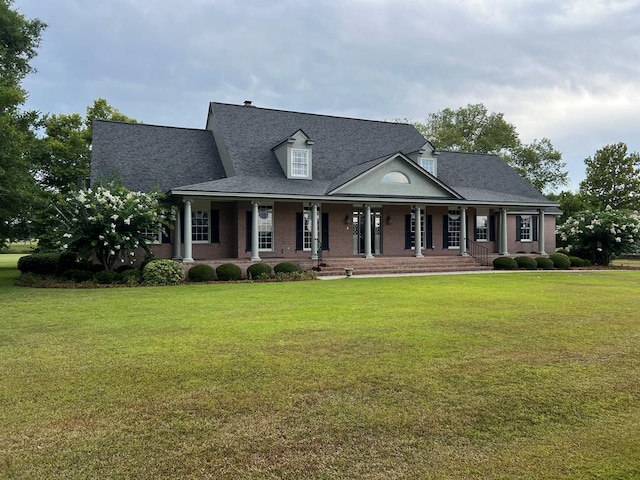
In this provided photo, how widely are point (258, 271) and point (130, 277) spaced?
4.66m

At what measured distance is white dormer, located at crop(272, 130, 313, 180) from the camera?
2230cm

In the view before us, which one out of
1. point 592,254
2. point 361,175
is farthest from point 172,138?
point 592,254

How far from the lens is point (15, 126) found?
19.9 m

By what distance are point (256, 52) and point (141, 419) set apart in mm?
23578

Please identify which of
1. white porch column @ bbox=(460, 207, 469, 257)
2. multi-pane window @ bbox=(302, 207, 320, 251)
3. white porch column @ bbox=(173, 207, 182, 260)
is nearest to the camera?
white porch column @ bbox=(173, 207, 182, 260)

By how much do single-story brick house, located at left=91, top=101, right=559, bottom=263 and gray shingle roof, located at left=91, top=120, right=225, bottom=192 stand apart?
50mm

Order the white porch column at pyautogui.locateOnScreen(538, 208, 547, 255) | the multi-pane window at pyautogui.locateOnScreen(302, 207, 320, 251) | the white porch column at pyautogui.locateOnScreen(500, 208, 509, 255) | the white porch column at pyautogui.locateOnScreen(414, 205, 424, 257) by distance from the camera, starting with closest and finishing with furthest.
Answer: the multi-pane window at pyautogui.locateOnScreen(302, 207, 320, 251)
the white porch column at pyautogui.locateOnScreen(414, 205, 424, 257)
the white porch column at pyautogui.locateOnScreen(500, 208, 509, 255)
the white porch column at pyautogui.locateOnScreen(538, 208, 547, 255)

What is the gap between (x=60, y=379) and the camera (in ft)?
17.0

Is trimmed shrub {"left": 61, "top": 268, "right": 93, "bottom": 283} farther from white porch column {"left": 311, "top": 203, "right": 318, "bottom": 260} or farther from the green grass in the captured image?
white porch column {"left": 311, "top": 203, "right": 318, "bottom": 260}

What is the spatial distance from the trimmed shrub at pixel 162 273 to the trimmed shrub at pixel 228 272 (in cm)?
139

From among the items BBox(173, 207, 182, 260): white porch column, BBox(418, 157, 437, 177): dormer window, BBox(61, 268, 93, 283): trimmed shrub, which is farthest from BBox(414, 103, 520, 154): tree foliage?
BBox(61, 268, 93, 283): trimmed shrub

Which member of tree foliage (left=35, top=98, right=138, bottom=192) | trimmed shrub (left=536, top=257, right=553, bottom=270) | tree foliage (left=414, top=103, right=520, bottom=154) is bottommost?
trimmed shrub (left=536, top=257, right=553, bottom=270)

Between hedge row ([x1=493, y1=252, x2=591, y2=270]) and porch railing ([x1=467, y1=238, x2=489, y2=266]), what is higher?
porch railing ([x1=467, y1=238, x2=489, y2=266])

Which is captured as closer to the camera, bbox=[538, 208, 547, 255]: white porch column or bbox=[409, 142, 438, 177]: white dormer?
bbox=[409, 142, 438, 177]: white dormer
